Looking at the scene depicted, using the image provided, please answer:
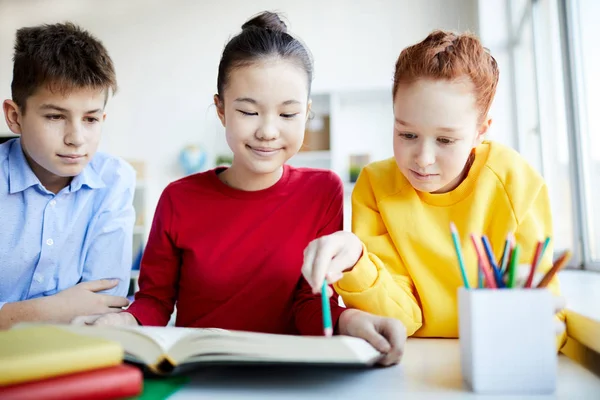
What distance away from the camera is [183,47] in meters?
4.14

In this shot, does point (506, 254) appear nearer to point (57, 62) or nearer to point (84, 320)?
point (84, 320)

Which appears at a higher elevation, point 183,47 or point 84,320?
point 183,47

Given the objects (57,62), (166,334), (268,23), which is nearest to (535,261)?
(166,334)

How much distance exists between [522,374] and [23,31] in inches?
50.7

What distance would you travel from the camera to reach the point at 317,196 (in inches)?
43.0

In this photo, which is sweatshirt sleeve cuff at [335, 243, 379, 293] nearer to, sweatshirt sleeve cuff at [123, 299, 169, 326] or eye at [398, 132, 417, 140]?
eye at [398, 132, 417, 140]

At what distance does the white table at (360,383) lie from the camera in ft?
1.78

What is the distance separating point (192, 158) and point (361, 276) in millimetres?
3256

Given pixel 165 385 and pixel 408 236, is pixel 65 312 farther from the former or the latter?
pixel 408 236

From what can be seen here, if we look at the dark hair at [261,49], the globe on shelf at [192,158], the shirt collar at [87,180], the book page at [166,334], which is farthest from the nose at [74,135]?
the globe on shelf at [192,158]

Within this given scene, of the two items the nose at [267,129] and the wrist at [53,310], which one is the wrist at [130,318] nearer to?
the wrist at [53,310]

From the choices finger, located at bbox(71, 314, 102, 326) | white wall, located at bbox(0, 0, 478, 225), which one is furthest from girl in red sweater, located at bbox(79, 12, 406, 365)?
white wall, located at bbox(0, 0, 478, 225)

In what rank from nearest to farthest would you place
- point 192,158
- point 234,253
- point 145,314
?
point 145,314
point 234,253
point 192,158

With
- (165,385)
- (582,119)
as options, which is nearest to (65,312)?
(165,385)
